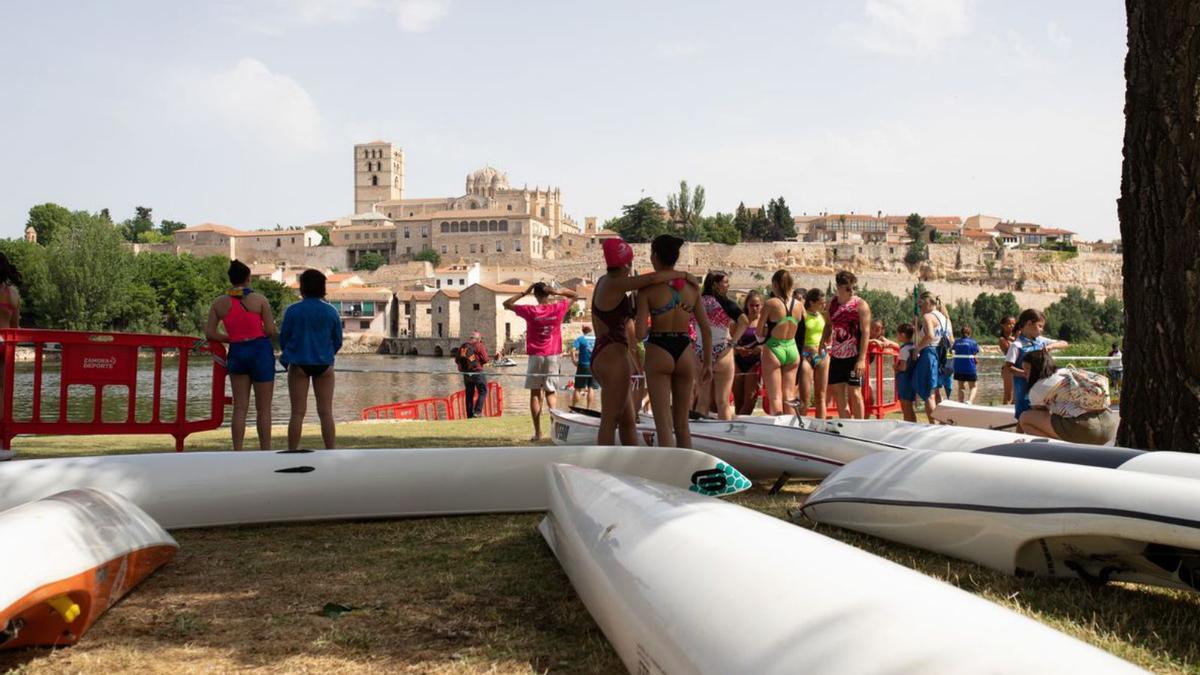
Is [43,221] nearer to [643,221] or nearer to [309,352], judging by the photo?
[643,221]

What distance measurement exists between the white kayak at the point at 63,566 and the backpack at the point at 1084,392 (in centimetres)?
559

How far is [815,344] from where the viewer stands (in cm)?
945

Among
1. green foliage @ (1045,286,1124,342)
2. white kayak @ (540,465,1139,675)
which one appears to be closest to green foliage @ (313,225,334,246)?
green foliage @ (1045,286,1124,342)

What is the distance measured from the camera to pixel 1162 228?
529 cm

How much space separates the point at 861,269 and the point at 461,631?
377 ft

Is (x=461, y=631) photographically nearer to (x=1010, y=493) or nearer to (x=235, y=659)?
(x=235, y=659)

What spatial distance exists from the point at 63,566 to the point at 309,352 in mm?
4140

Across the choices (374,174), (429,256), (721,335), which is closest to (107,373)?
(721,335)

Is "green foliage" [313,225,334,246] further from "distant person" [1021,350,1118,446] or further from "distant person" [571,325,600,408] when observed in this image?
"distant person" [1021,350,1118,446]

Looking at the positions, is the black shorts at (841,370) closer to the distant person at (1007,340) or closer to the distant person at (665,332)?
the distant person at (1007,340)

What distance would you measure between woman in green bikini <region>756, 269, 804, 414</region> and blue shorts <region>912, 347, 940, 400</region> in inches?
84.8

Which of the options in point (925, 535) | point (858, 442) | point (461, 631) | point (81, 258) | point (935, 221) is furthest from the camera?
point (935, 221)

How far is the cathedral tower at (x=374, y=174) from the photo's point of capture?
155 m

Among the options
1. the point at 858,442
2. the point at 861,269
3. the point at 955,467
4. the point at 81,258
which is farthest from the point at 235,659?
the point at 861,269
